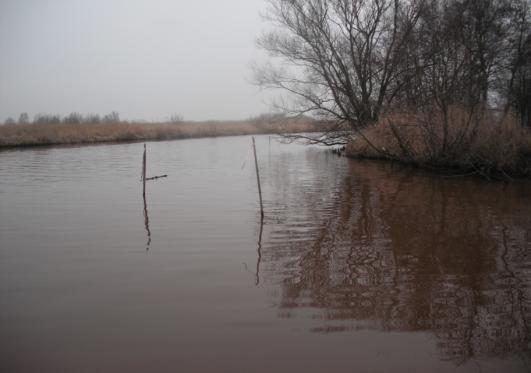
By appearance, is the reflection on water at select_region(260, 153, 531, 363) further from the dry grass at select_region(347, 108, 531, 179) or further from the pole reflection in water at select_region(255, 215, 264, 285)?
the dry grass at select_region(347, 108, 531, 179)

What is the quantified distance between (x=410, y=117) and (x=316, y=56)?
7209 millimetres

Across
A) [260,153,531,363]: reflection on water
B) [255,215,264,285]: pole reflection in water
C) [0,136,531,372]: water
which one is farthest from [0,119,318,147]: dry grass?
[255,215,264,285]: pole reflection in water

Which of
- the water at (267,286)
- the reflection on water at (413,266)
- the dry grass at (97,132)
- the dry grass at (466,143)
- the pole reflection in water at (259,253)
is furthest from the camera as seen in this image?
the dry grass at (97,132)

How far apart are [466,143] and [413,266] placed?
11.0m

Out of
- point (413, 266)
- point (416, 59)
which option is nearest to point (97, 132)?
point (416, 59)

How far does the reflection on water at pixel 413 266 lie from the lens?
4328 millimetres

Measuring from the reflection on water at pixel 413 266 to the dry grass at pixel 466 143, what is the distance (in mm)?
3203

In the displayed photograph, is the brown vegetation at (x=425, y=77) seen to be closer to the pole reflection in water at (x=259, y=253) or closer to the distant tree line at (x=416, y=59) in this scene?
the distant tree line at (x=416, y=59)

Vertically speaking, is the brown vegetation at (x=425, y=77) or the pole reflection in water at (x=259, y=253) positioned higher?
the brown vegetation at (x=425, y=77)

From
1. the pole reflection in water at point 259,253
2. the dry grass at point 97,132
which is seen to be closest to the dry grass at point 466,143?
the pole reflection in water at point 259,253

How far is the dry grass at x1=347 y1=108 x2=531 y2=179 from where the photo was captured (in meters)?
14.2

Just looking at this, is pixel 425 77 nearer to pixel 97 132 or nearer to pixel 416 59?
pixel 416 59

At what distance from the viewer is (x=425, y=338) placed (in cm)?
408

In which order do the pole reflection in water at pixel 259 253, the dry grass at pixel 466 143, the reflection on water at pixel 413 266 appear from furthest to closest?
the dry grass at pixel 466 143
the pole reflection in water at pixel 259 253
the reflection on water at pixel 413 266
